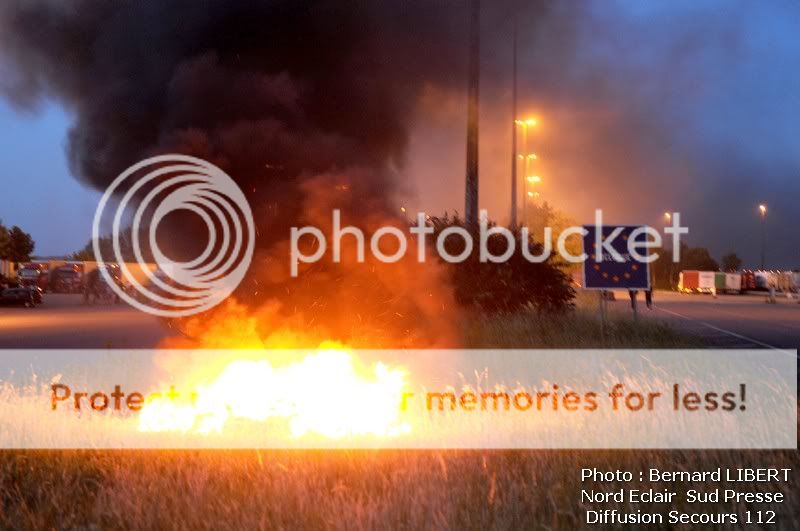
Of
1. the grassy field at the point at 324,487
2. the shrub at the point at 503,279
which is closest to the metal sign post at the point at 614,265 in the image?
the shrub at the point at 503,279

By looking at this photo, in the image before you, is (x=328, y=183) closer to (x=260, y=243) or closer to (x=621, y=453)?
(x=260, y=243)

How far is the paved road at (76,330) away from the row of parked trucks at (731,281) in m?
55.1

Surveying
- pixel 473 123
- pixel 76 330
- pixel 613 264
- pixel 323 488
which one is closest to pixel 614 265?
pixel 613 264

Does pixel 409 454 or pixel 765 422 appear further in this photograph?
pixel 765 422

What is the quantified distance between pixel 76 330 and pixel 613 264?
14872 mm

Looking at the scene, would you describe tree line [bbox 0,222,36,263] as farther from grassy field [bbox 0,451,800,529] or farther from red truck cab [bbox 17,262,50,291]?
grassy field [bbox 0,451,800,529]

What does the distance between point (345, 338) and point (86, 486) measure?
3.51 meters

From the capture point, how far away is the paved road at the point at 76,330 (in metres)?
19.2

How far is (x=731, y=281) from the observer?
76.4m

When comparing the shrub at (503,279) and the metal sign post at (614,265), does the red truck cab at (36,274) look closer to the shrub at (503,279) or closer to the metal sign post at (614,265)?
the shrub at (503,279)

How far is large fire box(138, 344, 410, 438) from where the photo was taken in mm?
7750

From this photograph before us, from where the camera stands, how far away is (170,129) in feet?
29.7

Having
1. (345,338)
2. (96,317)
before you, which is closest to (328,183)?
(345,338)

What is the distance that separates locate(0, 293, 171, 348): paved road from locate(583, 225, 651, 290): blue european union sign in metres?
9.38
